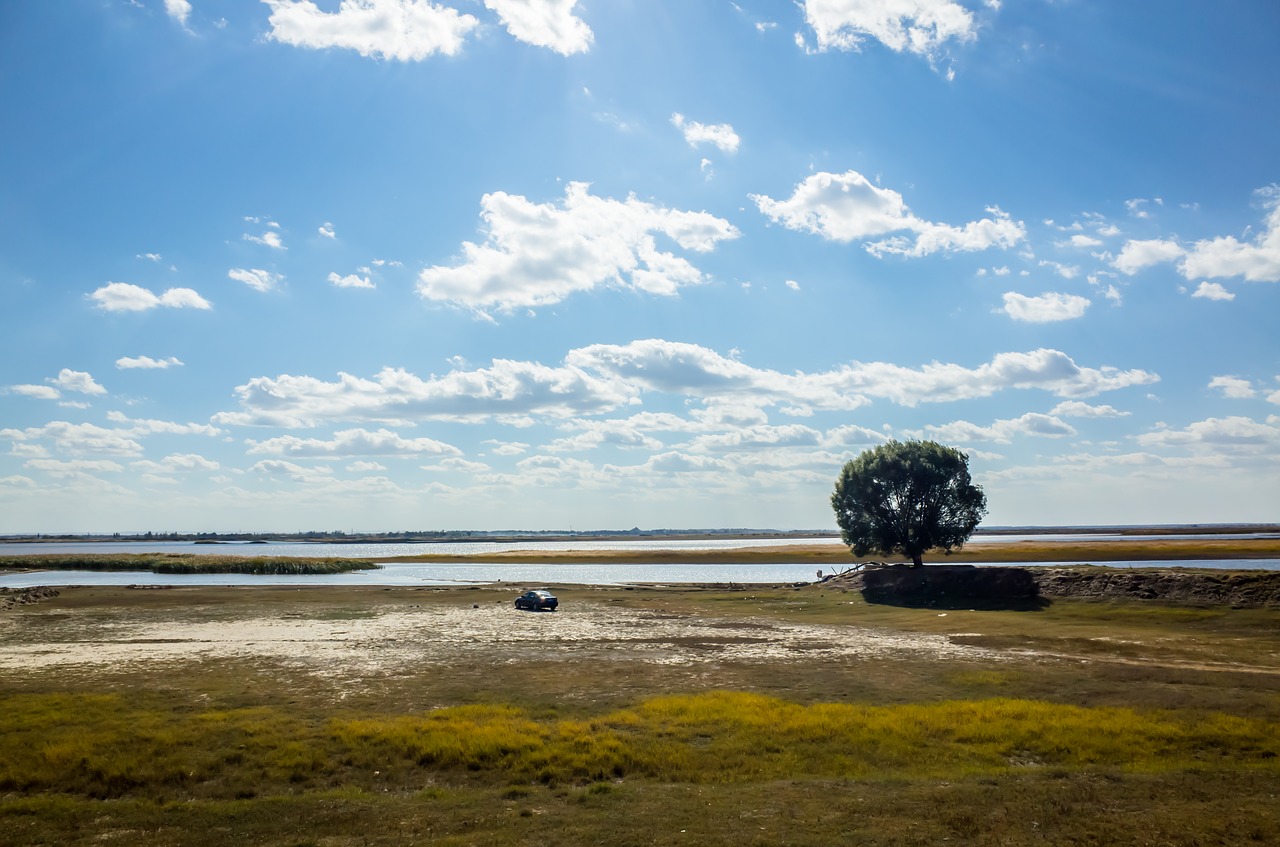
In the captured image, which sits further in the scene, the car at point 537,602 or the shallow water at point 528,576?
the shallow water at point 528,576

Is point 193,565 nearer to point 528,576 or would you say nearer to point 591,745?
point 528,576

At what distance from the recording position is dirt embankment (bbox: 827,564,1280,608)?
56.1 meters

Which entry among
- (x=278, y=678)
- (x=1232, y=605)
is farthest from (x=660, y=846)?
(x=1232, y=605)

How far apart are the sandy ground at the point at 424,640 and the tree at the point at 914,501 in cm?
3768

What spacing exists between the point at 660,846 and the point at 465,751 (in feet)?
29.6

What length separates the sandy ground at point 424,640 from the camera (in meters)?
41.4

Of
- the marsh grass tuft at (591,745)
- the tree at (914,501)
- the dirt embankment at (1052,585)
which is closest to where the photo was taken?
A: the marsh grass tuft at (591,745)

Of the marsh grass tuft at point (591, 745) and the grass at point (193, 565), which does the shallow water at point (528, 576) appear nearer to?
the grass at point (193, 565)

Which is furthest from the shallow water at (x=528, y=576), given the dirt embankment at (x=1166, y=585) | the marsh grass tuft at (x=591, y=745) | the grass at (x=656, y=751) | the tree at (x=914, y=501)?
the marsh grass tuft at (x=591, y=745)

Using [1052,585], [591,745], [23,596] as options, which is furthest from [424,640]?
[23,596]

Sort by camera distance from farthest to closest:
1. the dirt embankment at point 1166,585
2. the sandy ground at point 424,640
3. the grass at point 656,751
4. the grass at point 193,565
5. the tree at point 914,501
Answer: the grass at point 193,565 → the tree at point 914,501 → the dirt embankment at point 1166,585 → the sandy ground at point 424,640 → the grass at point 656,751

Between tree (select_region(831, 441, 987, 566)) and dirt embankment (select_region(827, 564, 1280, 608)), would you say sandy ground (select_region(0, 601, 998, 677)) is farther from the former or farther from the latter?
tree (select_region(831, 441, 987, 566))

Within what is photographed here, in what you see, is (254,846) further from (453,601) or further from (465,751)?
(453,601)

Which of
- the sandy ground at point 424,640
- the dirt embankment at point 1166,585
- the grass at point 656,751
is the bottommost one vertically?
the sandy ground at point 424,640
